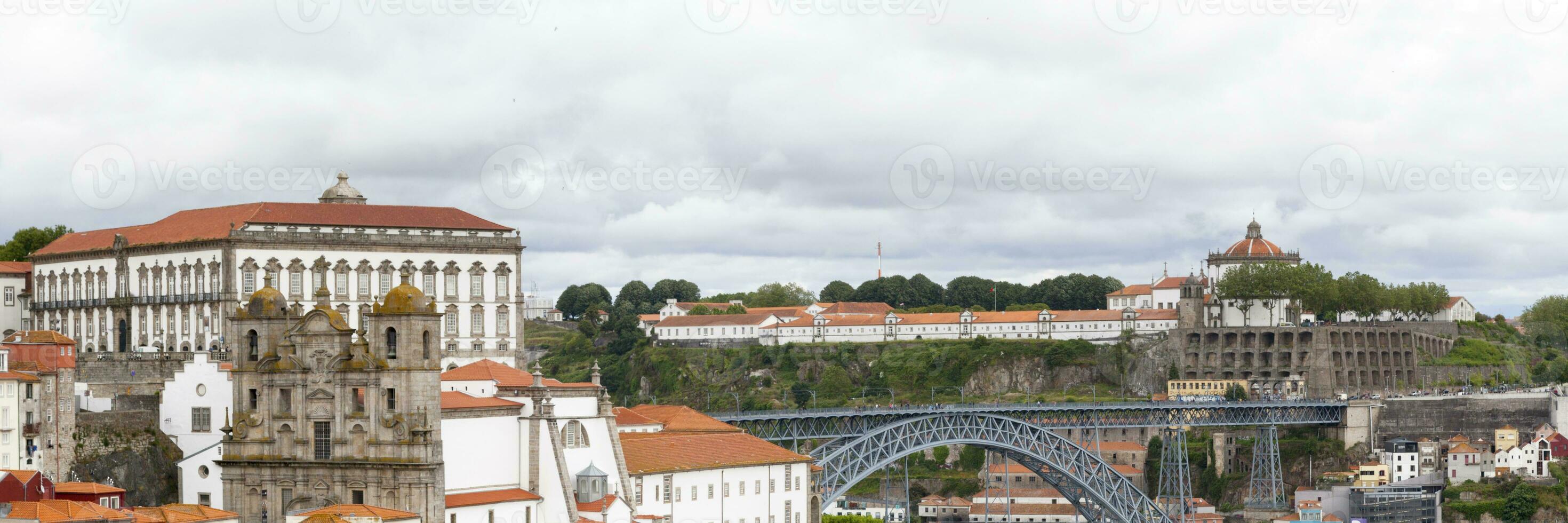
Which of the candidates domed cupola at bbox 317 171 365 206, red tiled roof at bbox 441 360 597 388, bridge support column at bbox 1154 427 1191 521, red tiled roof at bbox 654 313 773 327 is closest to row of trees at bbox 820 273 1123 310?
red tiled roof at bbox 654 313 773 327

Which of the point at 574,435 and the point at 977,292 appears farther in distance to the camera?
the point at 977,292

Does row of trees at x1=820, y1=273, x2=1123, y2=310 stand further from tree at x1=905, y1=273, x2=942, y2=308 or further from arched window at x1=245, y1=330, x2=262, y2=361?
arched window at x1=245, y1=330, x2=262, y2=361

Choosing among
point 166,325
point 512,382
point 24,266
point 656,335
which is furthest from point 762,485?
point 656,335

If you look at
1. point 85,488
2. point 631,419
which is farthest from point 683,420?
point 85,488

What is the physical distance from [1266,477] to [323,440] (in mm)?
67050

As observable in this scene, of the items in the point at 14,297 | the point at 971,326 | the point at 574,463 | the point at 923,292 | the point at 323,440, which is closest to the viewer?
the point at 323,440

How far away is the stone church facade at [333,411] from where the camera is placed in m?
50.8

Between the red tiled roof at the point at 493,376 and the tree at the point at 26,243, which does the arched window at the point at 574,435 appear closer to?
the red tiled roof at the point at 493,376

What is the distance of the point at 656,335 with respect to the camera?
145 m

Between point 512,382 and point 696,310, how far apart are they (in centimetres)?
9819

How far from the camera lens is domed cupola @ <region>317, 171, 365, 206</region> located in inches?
3275

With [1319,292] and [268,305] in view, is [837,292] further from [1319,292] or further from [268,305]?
[268,305]

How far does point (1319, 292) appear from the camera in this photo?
123188mm

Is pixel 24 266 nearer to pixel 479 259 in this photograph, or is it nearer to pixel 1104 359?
pixel 479 259
